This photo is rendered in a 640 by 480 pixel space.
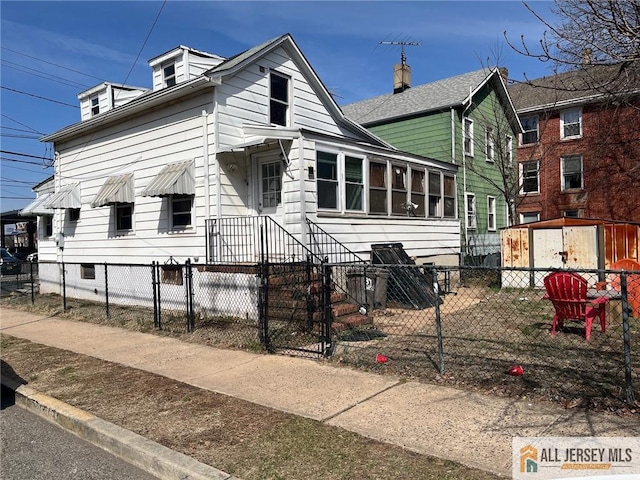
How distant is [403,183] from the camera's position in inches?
525

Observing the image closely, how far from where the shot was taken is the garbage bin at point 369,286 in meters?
9.89

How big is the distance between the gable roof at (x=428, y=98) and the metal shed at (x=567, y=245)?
22.9 feet

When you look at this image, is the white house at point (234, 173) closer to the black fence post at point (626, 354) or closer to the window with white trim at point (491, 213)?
the black fence post at point (626, 354)

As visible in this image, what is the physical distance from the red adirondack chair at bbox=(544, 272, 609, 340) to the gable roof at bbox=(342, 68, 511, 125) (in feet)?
41.3

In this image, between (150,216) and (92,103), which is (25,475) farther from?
(92,103)

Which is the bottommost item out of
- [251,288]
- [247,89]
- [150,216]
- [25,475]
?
[25,475]

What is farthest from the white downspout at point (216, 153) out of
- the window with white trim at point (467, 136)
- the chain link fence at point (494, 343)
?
the window with white trim at point (467, 136)

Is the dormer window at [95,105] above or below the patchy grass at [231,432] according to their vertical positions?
above

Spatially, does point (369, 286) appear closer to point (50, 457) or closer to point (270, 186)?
A: point (270, 186)

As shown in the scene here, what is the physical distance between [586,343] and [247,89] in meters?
8.93

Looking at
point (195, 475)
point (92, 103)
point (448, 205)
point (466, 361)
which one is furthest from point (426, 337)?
point (92, 103)

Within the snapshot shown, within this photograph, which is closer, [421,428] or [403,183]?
[421,428]

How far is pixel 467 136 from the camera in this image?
20078 mm

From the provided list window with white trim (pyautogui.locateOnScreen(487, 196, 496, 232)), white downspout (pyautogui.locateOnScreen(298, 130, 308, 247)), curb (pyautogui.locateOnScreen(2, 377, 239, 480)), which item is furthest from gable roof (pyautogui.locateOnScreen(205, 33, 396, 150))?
window with white trim (pyautogui.locateOnScreen(487, 196, 496, 232))
